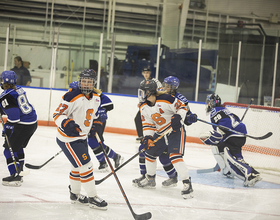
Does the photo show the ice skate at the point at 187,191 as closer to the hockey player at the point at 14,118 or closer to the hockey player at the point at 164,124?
the hockey player at the point at 164,124

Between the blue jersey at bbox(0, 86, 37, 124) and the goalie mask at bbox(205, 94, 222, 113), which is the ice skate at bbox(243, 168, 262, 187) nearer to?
the goalie mask at bbox(205, 94, 222, 113)

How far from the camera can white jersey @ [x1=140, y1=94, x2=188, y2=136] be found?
2.73 meters

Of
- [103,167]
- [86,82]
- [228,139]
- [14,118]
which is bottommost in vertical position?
[103,167]

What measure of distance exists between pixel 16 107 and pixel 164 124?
Answer: 4.05ft

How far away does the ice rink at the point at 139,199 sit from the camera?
222 cm

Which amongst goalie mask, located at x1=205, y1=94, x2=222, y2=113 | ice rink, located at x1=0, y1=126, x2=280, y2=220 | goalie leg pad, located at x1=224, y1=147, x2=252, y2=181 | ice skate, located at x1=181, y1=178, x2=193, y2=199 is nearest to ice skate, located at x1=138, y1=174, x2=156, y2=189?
ice rink, located at x1=0, y1=126, x2=280, y2=220

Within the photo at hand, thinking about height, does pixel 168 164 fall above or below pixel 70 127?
below

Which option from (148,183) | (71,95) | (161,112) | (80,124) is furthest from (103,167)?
(71,95)

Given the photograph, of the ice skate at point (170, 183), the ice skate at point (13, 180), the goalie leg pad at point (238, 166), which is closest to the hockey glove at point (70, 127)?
the ice skate at point (13, 180)

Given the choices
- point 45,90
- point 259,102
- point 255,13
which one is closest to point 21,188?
point 45,90

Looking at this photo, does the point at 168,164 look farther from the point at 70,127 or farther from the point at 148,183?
the point at 70,127

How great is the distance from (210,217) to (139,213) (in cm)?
50

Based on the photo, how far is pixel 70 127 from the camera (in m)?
2.09

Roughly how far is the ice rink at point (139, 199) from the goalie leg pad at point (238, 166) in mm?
121
